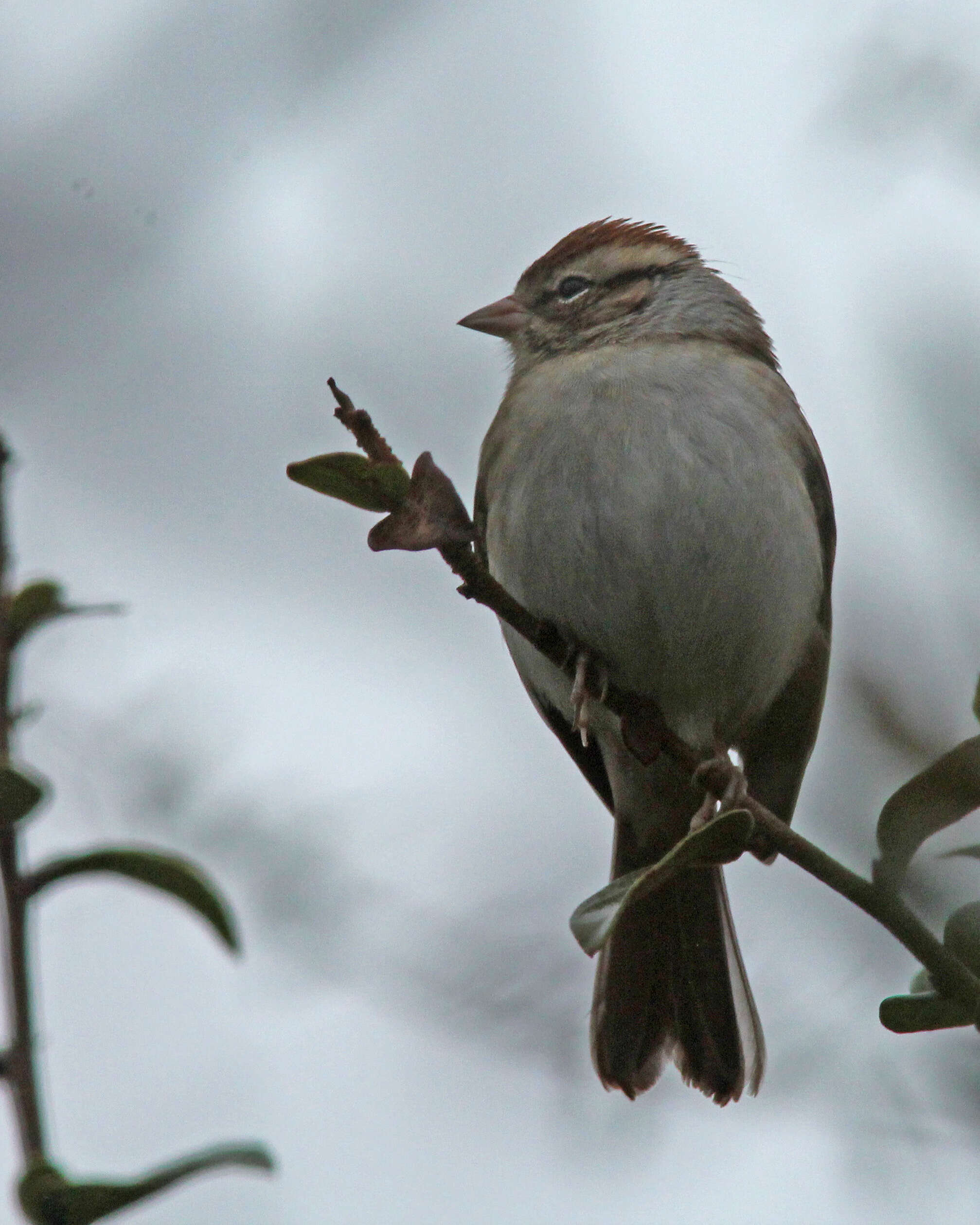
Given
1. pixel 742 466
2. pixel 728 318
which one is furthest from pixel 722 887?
pixel 728 318

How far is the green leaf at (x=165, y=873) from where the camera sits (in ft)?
5.01

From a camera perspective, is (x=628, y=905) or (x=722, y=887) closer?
(x=628, y=905)

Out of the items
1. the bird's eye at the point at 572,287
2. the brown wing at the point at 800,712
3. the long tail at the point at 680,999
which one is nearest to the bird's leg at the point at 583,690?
the long tail at the point at 680,999

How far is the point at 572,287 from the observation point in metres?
4.48

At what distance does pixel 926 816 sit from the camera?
1.72 meters

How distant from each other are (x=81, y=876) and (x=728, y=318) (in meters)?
3.27

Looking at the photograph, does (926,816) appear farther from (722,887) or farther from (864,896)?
(722,887)

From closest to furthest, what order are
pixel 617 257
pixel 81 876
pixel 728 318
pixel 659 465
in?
pixel 81 876
pixel 659 465
pixel 728 318
pixel 617 257

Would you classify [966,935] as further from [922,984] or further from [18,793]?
[18,793]

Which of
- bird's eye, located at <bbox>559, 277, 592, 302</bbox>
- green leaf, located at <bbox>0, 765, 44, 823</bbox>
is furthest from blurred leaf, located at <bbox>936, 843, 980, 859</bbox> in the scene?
bird's eye, located at <bbox>559, 277, 592, 302</bbox>

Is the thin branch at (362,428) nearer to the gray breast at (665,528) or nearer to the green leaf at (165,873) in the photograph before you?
the green leaf at (165,873)

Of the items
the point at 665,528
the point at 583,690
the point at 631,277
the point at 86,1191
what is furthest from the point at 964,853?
the point at 631,277

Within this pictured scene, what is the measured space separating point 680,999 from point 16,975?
2.48 meters

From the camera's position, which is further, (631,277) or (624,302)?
(631,277)
